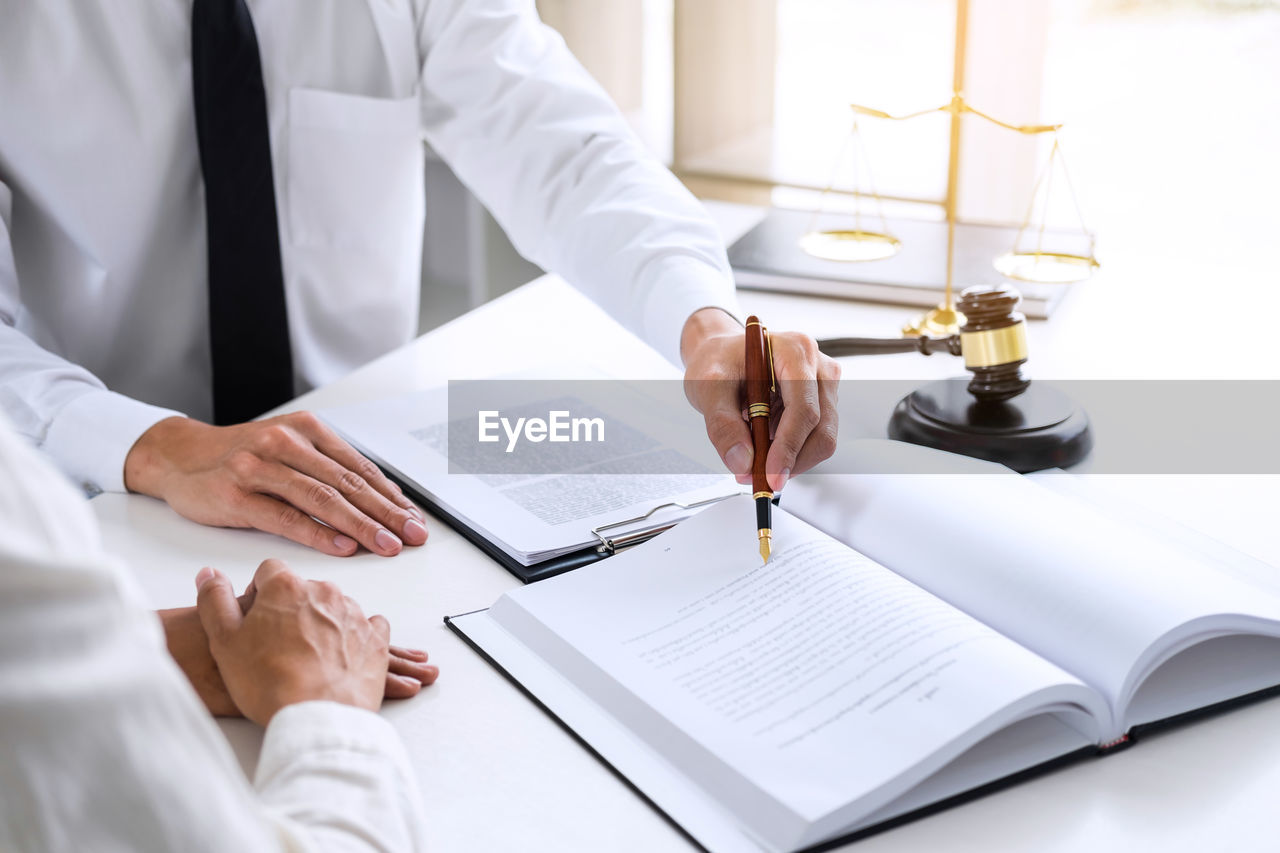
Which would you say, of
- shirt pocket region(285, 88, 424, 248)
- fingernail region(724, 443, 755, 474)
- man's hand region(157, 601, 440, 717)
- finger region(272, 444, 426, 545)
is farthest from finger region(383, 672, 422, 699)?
shirt pocket region(285, 88, 424, 248)

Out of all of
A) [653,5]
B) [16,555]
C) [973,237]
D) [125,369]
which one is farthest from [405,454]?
[653,5]

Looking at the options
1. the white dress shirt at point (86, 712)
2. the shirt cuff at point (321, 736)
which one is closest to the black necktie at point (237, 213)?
the shirt cuff at point (321, 736)

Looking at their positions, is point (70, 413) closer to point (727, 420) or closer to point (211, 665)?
point (211, 665)

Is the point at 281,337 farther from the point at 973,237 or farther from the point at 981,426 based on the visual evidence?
the point at 973,237

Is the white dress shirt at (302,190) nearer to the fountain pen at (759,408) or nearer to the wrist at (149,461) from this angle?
the wrist at (149,461)

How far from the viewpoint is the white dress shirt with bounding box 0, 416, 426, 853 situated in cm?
39

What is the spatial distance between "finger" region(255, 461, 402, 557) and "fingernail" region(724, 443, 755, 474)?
28cm

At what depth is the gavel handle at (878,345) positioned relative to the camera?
3.70ft

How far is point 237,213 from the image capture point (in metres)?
1.28

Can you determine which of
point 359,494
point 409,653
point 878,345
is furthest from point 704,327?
point 409,653

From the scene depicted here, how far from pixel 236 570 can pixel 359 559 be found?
9cm

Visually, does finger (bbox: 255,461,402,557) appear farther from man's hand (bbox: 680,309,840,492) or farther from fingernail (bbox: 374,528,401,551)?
man's hand (bbox: 680,309,840,492)

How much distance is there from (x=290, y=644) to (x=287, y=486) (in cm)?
26

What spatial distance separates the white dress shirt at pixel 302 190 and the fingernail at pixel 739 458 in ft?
0.98
